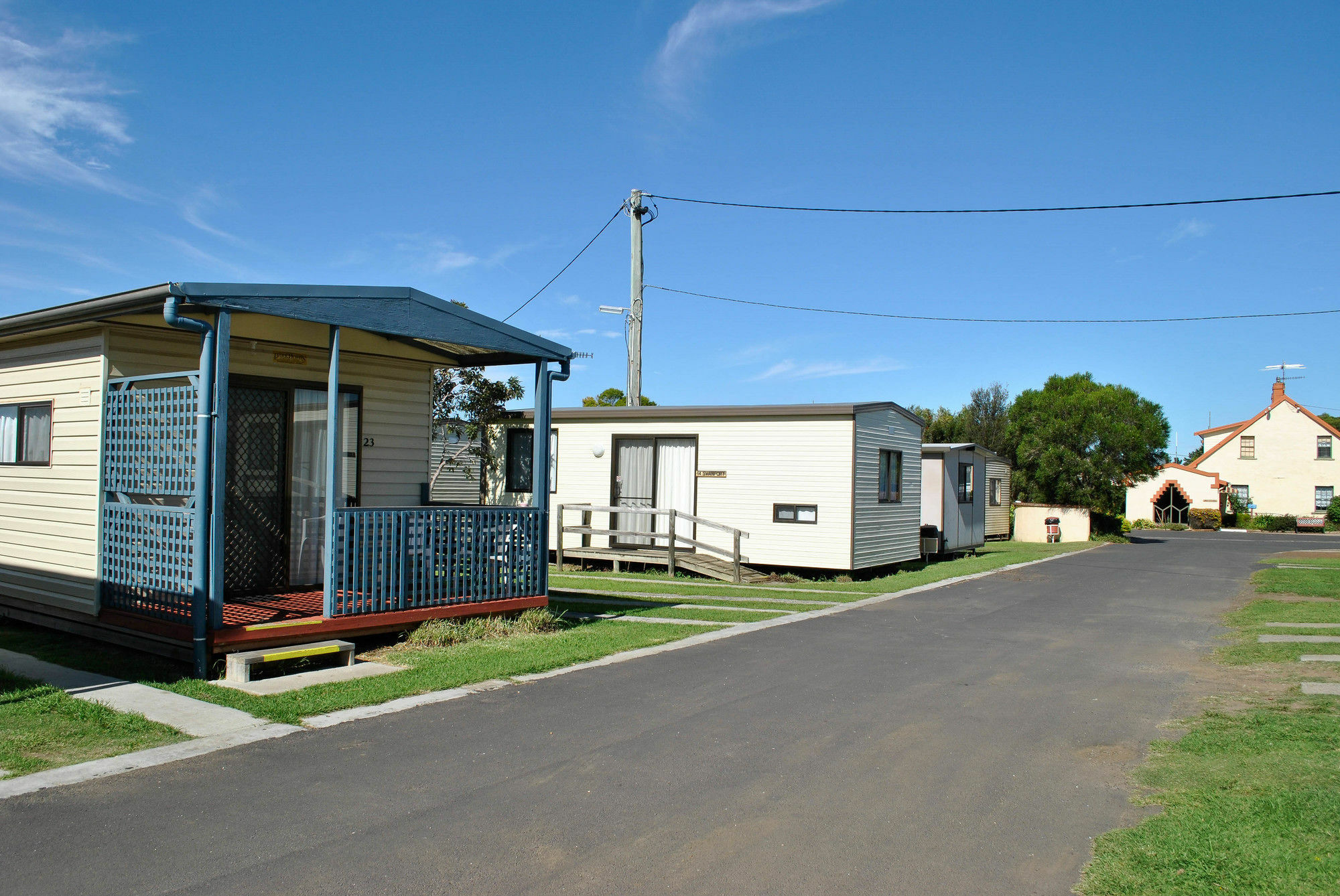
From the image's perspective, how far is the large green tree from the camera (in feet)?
108

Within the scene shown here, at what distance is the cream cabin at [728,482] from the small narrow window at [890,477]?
4 centimetres

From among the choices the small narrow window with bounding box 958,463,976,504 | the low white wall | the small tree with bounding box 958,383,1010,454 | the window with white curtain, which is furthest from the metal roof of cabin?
the small tree with bounding box 958,383,1010,454

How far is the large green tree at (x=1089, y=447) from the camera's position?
3281 centimetres

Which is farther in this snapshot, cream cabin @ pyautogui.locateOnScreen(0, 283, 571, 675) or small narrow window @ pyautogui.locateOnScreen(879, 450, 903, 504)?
small narrow window @ pyautogui.locateOnScreen(879, 450, 903, 504)

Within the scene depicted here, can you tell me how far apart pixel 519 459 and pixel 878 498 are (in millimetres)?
6997

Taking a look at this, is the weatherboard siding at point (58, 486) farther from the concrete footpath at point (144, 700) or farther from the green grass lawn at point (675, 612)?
the green grass lawn at point (675, 612)

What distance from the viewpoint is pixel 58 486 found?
892cm

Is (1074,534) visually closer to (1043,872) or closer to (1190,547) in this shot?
(1190,547)

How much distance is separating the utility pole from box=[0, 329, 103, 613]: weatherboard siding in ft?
39.0

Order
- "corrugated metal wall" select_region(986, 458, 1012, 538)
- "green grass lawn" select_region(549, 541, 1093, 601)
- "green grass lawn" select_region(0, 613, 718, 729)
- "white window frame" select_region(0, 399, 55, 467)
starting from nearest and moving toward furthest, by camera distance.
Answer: "green grass lawn" select_region(0, 613, 718, 729) < "white window frame" select_region(0, 399, 55, 467) < "green grass lawn" select_region(549, 541, 1093, 601) < "corrugated metal wall" select_region(986, 458, 1012, 538)

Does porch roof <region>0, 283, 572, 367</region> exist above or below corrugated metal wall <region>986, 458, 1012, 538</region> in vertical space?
above

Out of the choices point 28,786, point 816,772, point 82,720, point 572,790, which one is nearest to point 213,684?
point 82,720

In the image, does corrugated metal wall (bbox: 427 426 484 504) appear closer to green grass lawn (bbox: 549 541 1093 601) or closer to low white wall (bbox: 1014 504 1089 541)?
green grass lawn (bbox: 549 541 1093 601)

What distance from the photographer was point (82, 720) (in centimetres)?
601
